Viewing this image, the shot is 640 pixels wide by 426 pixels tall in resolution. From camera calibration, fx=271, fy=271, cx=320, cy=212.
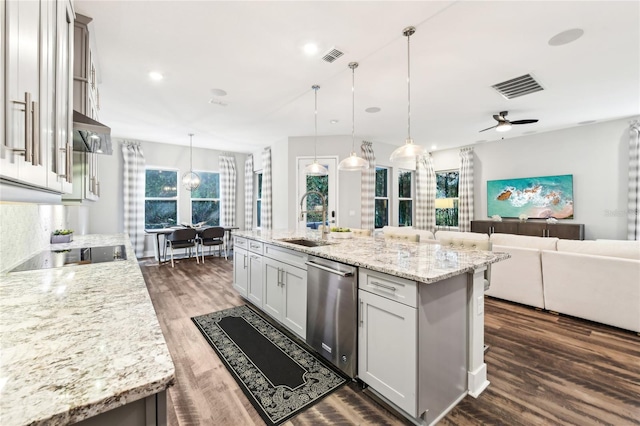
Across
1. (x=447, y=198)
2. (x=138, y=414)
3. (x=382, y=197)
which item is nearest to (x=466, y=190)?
(x=447, y=198)

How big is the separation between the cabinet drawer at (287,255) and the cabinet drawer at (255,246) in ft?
0.41

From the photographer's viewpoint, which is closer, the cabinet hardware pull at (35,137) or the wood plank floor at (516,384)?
the cabinet hardware pull at (35,137)

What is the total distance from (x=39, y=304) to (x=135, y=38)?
2.53 metres

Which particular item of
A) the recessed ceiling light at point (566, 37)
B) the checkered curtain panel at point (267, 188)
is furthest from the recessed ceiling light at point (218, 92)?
the recessed ceiling light at point (566, 37)

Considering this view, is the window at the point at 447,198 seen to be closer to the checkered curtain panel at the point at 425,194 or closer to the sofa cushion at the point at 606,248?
the checkered curtain panel at the point at 425,194

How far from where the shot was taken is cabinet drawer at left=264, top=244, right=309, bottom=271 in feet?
8.14

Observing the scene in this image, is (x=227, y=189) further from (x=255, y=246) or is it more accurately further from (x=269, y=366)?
(x=269, y=366)

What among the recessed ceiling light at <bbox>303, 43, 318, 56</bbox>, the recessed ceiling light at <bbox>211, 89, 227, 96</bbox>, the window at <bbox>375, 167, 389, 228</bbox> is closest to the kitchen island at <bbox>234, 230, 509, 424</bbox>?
the recessed ceiling light at <bbox>303, 43, 318, 56</bbox>

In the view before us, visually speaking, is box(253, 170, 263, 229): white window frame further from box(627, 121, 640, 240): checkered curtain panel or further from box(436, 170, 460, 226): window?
box(627, 121, 640, 240): checkered curtain panel

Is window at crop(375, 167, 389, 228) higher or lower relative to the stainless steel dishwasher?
higher

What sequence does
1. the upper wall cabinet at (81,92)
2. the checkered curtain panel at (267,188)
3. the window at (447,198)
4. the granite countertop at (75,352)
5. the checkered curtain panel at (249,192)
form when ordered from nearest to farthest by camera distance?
1. the granite countertop at (75,352)
2. the upper wall cabinet at (81,92)
3. the checkered curtain panel at (267,188)
4. the window at (447,198)
5. the checkered curtain panel at (249,192)

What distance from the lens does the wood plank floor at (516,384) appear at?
1.70 m

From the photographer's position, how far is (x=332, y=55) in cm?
283

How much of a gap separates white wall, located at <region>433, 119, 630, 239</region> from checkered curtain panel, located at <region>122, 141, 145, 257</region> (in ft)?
28.5
